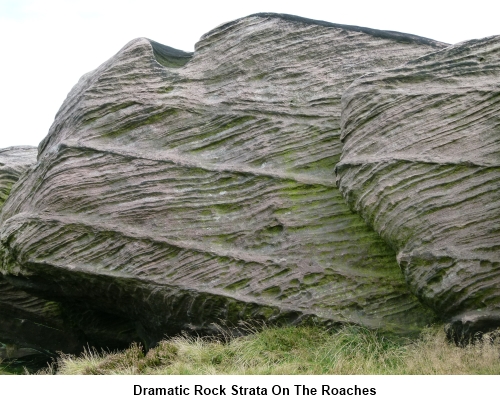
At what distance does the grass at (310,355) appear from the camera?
22.9 feet

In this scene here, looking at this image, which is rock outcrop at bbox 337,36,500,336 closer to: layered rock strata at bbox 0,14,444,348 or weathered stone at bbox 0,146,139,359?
layered rock strata at bbox 0,14,444,348

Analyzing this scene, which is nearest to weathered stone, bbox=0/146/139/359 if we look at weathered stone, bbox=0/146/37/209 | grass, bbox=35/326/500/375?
weathered stone, bbox=0/146/37/209

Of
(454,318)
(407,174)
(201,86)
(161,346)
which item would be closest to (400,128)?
(407,174)

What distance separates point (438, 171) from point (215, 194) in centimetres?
251

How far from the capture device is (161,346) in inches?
322

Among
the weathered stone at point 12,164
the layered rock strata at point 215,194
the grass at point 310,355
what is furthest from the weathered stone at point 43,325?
the grass at point 310,355

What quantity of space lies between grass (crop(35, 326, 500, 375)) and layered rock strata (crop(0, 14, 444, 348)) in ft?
0.86

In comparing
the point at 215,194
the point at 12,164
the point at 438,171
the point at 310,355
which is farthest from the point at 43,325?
the point at 438,171

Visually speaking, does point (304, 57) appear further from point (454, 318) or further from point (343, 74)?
point (454, 318)

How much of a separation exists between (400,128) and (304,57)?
197 cm

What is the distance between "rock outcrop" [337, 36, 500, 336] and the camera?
7.36 m

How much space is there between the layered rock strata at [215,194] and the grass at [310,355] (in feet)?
0.86

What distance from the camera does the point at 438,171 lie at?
786 cm

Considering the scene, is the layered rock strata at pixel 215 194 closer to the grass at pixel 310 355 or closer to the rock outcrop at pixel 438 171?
the grass at pixel 310 355
